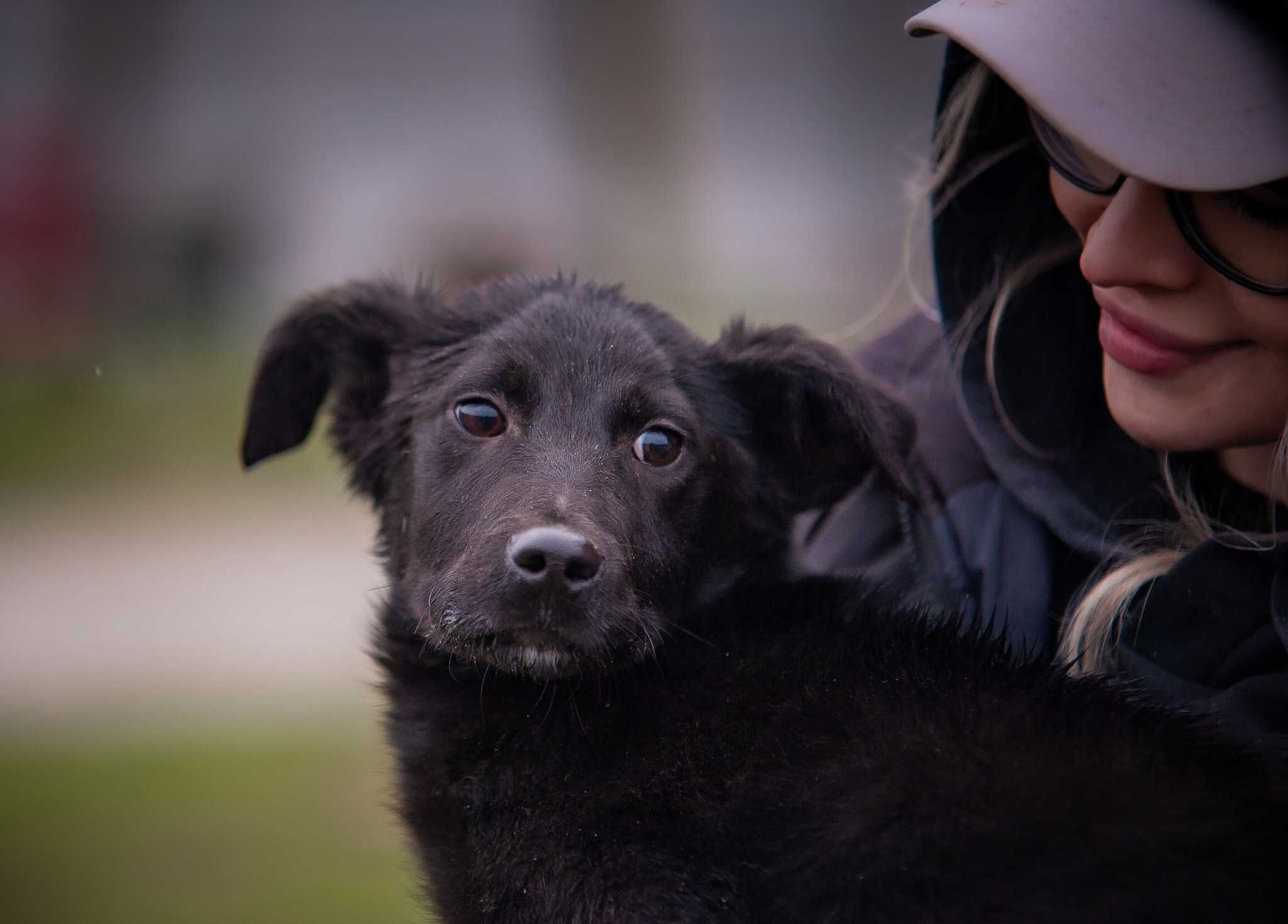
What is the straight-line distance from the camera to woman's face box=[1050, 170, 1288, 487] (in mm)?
2133

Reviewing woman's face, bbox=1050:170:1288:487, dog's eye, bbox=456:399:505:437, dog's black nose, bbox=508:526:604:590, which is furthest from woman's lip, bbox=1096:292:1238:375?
dog's eye, bbox=456:399:505:437

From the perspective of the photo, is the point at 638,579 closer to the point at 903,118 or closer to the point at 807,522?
the point at 807,522

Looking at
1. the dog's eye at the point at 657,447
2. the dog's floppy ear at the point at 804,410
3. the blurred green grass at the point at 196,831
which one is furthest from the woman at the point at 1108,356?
the blurred green grass at the point at 196,831

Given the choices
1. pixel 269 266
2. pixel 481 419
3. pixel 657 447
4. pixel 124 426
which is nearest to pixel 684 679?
pixel 657 447

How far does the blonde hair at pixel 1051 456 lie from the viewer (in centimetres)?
235

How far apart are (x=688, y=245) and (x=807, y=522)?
1376 centimetres

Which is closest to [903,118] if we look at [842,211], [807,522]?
[842,211]

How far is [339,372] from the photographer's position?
113 inches

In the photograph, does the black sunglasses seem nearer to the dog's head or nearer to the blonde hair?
the blonde hair

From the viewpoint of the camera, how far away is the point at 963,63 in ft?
8.66

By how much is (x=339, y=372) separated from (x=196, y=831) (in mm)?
3250

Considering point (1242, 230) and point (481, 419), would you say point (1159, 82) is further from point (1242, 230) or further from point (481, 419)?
point (481, 419)

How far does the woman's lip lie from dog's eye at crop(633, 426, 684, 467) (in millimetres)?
854

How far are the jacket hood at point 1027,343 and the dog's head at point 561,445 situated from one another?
0.28 meters
